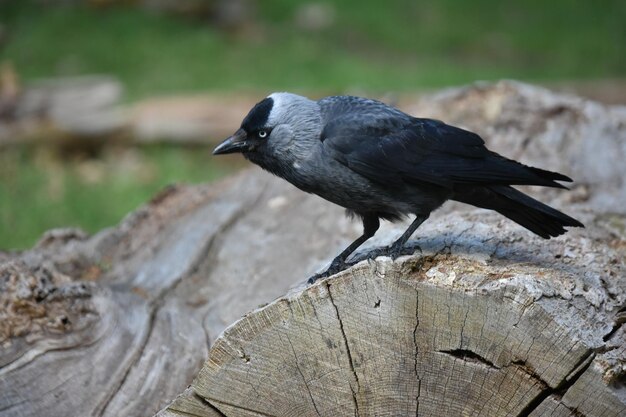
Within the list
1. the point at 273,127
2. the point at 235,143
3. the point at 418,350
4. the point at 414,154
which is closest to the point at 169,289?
the point at 235,143

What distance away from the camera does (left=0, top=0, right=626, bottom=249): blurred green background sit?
9.57 meters

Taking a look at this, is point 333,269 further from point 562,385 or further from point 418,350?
point 562,385

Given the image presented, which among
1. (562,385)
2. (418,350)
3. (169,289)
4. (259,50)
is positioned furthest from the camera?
(259,50)

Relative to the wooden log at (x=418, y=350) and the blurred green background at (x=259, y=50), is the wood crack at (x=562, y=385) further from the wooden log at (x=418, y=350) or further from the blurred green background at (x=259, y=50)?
the blurred green background at (x=259, y=50)

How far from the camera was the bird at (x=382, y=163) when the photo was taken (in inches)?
153

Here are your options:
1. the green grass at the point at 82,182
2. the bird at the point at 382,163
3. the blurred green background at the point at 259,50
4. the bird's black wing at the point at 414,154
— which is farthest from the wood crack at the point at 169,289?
the blurred green background at the point at 259,50

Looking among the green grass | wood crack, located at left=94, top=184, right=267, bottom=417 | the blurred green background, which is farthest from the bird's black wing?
the blurred green background

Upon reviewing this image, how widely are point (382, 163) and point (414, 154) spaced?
0.17m

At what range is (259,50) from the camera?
44.7ft

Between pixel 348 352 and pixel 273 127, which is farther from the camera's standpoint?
pixel 273 127

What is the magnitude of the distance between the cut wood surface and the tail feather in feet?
0.42

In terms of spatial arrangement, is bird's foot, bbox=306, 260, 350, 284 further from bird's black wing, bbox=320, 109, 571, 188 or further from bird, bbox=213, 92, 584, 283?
bird's black wing, bbox=320, 109, 571, 188

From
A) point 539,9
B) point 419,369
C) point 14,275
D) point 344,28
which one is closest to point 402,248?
point 419,369

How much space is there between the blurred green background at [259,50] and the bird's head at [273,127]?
16.4ft
